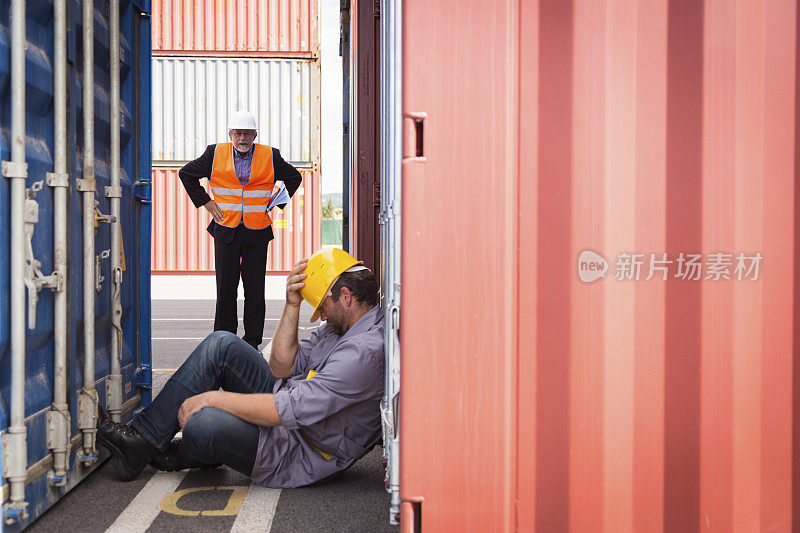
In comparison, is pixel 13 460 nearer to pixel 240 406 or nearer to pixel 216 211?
pixel 240 406

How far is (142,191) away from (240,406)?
4.91 feet

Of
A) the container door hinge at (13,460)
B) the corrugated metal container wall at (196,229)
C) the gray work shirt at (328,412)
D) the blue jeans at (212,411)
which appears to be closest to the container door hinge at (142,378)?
the blue jeans at (212,411)

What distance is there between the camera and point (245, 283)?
5.57 metres

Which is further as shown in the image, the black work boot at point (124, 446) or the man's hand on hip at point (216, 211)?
the man's hand on hip at point (216, 211)

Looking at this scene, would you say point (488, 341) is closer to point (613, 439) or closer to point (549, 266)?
point (549, 266)

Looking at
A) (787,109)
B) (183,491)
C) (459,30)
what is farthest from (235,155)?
(787,109)

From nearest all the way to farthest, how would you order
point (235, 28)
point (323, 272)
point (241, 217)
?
point (323, 272)
point (241, 217)
point (235, 28)

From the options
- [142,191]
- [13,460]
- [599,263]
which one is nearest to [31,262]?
[13,460]

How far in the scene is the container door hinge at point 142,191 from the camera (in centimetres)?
387

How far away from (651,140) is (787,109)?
1.28 feet

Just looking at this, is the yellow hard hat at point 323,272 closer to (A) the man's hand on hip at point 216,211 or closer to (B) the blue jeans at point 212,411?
(B) the blue jeans at point 212,411

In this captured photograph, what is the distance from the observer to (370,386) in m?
2.91

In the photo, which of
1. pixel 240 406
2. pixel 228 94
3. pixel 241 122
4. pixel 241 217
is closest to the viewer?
pixel 240 406

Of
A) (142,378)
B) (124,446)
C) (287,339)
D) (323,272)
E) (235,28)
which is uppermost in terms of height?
(235,28)
